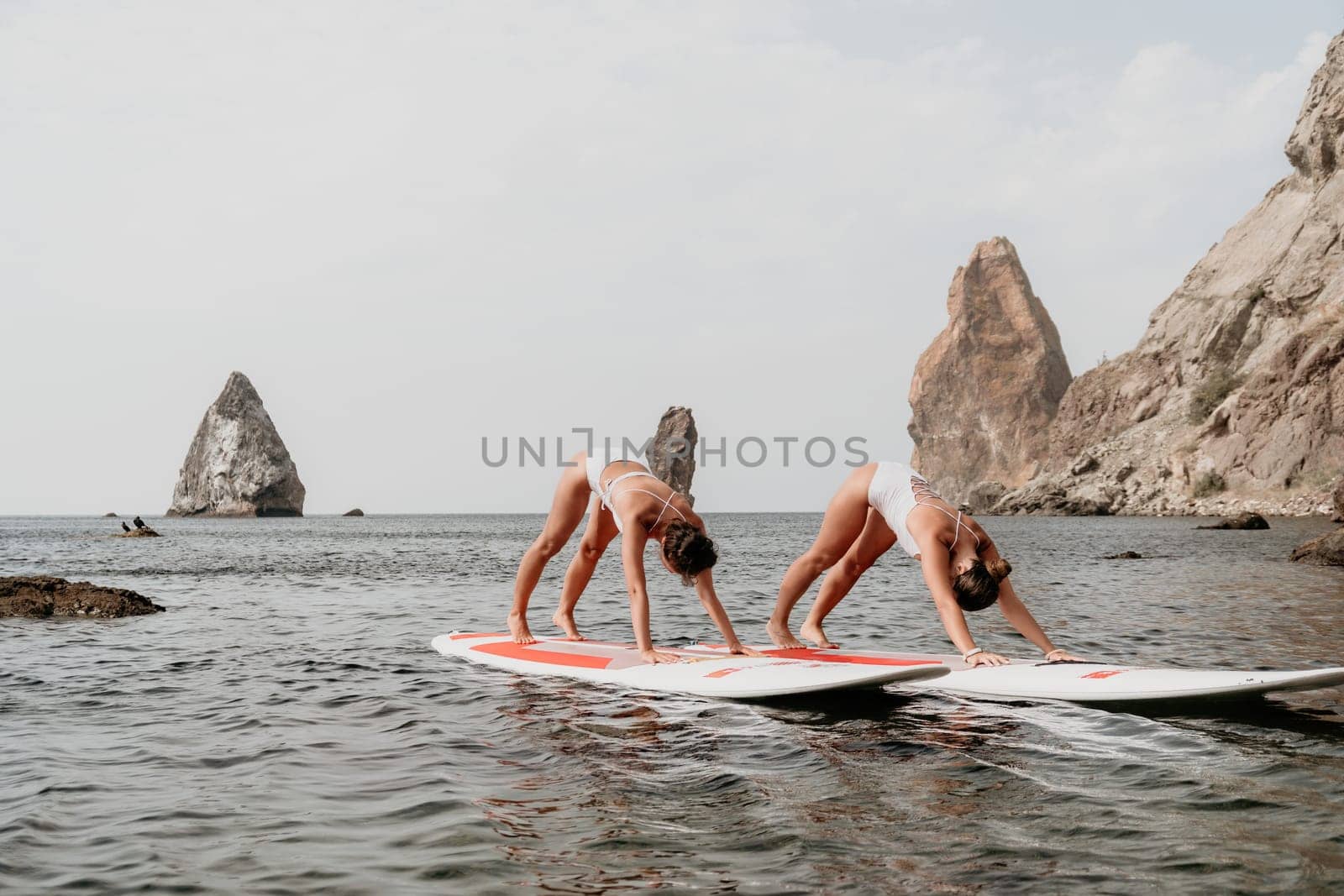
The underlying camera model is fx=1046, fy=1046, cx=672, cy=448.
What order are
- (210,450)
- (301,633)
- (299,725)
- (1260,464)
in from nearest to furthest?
1. (299,725)
2. (301,633)
3. (1260,464)
4. (210,450)

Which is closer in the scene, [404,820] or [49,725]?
[404,820]

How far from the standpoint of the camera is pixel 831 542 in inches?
390

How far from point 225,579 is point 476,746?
2266cm

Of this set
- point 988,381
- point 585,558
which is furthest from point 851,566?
point 988,381

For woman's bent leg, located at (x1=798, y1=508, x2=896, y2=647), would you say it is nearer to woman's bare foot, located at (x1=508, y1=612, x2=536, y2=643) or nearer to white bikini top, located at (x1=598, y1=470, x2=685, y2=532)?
white bikini top, located at (x1=598, y1=470, x2=685, y2=532)

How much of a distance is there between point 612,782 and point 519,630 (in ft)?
17.3

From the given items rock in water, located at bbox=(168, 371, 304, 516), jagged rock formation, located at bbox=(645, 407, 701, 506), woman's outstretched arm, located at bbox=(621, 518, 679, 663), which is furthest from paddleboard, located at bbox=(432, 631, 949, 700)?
rock in water, located at bbox=(168, 371, 304, 516)

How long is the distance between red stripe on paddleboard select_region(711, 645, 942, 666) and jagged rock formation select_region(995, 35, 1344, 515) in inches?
2360

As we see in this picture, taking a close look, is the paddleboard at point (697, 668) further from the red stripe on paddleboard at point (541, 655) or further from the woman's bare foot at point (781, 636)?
the woman's bare foot at point (781, 636)

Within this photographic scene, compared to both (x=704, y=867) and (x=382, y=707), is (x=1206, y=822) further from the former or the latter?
(x=382, y=707)

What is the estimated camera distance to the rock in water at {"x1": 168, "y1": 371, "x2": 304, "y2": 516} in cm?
14625

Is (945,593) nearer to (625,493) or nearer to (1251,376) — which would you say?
(625,493)

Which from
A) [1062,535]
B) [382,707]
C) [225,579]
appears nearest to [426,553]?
[225,579]

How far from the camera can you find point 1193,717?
7.64m
